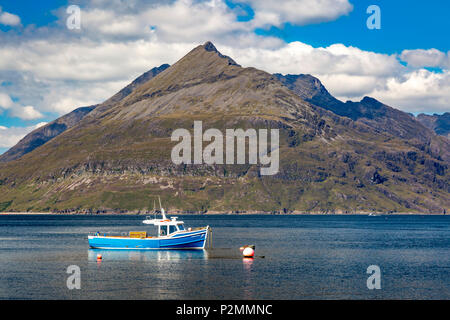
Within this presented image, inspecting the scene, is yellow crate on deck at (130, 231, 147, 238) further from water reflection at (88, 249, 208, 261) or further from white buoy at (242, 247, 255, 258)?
white buoy at (242, 247, 255, 258)

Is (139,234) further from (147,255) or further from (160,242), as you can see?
(147,255)

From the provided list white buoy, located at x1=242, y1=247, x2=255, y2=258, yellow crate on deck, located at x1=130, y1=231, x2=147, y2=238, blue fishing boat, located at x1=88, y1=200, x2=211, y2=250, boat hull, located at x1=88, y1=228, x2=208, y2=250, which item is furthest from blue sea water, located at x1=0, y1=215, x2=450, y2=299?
yellow crate on deck, located at x1=130, y1=231, x2=147, y2=238

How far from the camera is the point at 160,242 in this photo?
551ft

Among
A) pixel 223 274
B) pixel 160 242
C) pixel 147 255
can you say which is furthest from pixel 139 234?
pixel 223 274

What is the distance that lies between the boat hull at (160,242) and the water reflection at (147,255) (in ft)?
5.11

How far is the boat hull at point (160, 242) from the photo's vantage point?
168 m

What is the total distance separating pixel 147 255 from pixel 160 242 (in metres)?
9.17

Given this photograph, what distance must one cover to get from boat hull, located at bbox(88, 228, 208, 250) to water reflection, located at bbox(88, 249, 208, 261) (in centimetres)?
156

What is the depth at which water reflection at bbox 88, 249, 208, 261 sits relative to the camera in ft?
501

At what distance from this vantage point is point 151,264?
5517 inches

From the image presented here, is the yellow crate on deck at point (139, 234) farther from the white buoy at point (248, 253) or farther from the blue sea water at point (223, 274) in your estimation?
the white buoy at point (248, 253)
